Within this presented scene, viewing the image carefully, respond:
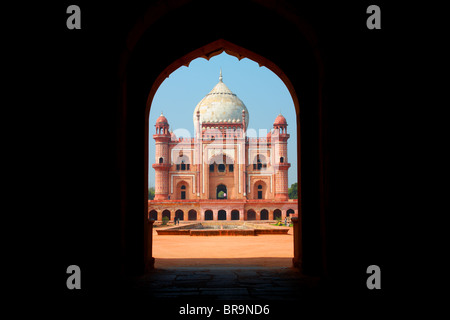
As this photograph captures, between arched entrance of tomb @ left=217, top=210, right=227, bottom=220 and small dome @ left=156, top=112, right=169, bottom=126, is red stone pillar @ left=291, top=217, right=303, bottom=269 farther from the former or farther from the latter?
small dome @ left=156, top=112, right=169, bottom=126

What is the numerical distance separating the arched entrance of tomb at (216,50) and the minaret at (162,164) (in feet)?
79.8

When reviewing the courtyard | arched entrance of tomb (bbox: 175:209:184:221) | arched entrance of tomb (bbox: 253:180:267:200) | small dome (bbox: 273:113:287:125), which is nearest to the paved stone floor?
the courtyard

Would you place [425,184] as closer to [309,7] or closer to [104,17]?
[309,7]

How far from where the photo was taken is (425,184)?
8.20ft

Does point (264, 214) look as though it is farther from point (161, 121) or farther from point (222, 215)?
point (161, 121)

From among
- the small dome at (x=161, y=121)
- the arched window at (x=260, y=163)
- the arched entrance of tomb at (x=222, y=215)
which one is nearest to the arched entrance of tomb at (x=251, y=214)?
the arched entrance of tomb at (x=222, y=215)

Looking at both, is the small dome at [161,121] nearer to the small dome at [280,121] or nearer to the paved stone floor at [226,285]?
the small dome at [280,121]

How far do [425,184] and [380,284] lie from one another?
744 millimetres

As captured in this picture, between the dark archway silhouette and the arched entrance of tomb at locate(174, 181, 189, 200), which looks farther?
the arched entrance of tomb at locate(174, 181, 189, 200)

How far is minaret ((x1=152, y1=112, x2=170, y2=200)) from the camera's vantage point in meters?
28.1

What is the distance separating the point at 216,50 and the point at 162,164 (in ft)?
79.3

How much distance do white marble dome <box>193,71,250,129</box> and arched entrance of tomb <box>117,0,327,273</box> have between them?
81.4 feet

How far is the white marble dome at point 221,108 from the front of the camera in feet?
96.1
